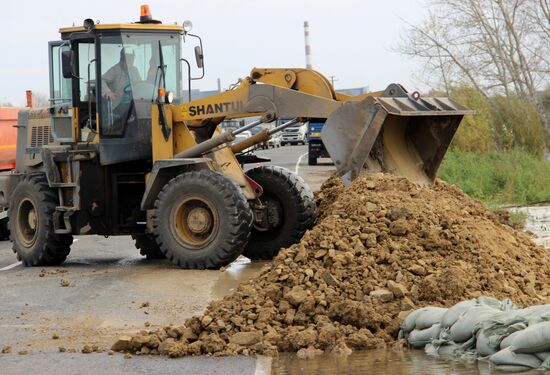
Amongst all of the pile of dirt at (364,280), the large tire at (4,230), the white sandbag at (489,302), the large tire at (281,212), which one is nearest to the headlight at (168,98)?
the large tire at (281,212)

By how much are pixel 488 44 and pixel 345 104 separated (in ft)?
90.5

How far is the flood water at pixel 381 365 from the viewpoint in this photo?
26.6 feet

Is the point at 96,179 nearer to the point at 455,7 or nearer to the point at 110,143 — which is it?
the point at 110,143

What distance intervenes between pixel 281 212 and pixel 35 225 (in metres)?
3.56

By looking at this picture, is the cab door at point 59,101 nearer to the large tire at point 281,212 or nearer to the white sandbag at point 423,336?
the large tire at point 281,212

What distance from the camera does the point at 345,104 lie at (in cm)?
1315

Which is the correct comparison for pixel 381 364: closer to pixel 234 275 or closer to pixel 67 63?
pixel 234 275

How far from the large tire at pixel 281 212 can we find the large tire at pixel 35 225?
272 centimetres

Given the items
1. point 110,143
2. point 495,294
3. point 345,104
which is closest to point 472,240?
point 495,294

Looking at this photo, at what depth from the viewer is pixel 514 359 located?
310 inches

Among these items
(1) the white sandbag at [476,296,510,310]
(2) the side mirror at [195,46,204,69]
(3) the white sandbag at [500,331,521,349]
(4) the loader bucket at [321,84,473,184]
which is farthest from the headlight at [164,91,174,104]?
(3) the white sandbag at [500,331,521,349]

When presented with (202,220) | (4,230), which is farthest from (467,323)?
(4,230)

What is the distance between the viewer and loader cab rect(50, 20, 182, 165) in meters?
15.4

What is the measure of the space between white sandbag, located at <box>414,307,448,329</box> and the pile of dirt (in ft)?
0.99
